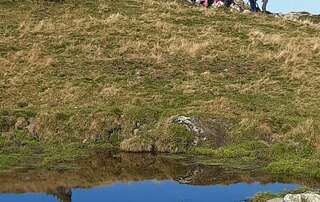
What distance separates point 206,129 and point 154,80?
990cm

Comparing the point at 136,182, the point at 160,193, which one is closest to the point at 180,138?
the point at 136,182

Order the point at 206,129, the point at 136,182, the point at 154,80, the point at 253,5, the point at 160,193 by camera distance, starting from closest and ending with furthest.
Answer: the point at 160,193
the point at 136,182
the point at 206,129
the point at 154,80
the point at 253,5

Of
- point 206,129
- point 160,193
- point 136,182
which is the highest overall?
point 206,129

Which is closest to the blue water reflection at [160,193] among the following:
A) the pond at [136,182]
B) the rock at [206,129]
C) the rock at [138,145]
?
the pond at [136,182]

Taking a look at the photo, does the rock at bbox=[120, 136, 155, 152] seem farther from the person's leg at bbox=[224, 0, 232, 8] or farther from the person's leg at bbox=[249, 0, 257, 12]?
the person's leg at bbox=[249, 0, 257, 12]

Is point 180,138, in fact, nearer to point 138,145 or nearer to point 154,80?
point 138,145

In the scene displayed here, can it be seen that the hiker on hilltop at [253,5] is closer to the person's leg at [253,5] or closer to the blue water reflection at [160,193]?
the person's leg at [253,5]

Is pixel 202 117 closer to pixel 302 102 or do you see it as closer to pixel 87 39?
pixel 302 102

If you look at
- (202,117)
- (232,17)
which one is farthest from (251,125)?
(232,17)

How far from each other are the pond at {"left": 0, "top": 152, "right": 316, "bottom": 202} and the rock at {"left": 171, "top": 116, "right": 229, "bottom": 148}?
2.34m

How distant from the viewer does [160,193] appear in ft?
70.5

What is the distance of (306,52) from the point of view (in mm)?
45875

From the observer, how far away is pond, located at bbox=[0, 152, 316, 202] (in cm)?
2108

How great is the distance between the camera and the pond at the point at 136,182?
69.2 feet
